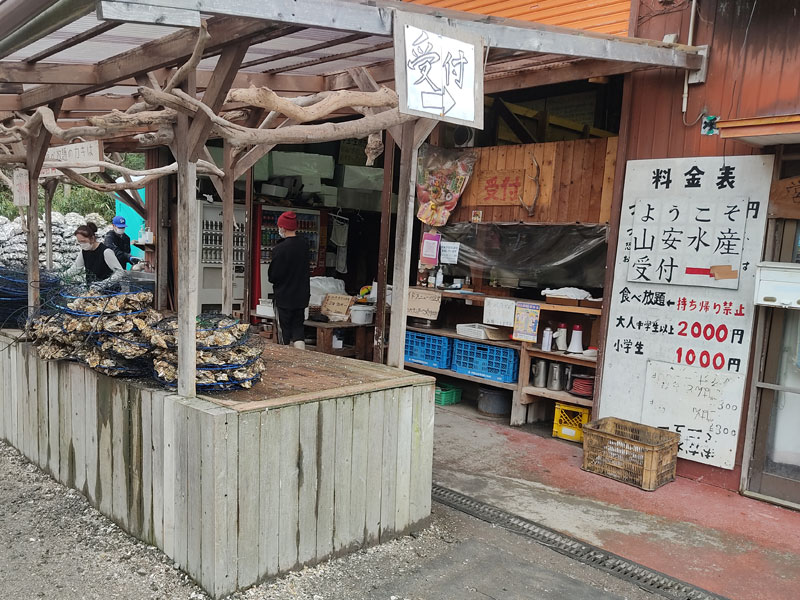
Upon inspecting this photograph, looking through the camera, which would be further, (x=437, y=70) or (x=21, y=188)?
(x=21, y=188)

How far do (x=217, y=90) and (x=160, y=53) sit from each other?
83cm

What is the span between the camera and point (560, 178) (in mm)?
7102

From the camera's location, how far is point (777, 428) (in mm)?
5422

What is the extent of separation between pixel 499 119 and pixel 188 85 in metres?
5.22

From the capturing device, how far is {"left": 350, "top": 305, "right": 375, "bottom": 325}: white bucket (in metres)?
8.61

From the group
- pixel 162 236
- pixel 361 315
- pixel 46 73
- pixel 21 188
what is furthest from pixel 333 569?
pixel 162 236

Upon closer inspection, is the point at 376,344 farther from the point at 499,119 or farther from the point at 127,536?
the point at 127,536

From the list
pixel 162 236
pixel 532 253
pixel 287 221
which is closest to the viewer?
pixel 532 253

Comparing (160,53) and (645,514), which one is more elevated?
(160,53)

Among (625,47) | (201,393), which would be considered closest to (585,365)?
(625,47)

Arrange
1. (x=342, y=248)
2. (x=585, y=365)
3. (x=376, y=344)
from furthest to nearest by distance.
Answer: (x=342, y=248), (x=376, y=344), (x=585, y=365)

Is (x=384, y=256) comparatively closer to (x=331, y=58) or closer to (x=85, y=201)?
(x=331, y=58)

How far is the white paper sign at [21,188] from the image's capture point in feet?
19.9

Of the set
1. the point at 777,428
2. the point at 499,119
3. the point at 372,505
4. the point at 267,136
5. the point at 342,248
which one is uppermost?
the point at 499,119
